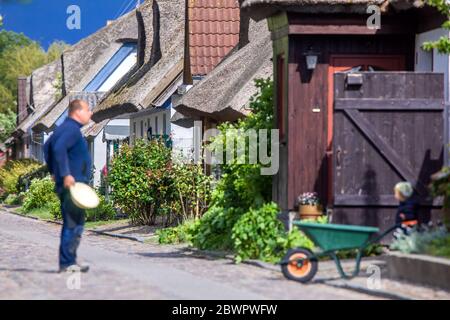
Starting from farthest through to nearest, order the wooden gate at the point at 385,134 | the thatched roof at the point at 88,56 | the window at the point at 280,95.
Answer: the thatched roof at the point at 88,56
the window at the point at 280,95
the wooden gate at the point at 385,134

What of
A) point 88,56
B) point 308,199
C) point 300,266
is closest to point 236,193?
point 308,199

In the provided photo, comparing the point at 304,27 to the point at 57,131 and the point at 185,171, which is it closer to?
the point at 57,131

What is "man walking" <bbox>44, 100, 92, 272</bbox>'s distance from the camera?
14.1m

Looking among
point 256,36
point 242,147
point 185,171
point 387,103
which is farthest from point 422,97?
point 256,36

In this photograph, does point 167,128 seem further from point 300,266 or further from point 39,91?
point 39,91

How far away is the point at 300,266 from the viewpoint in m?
13.6

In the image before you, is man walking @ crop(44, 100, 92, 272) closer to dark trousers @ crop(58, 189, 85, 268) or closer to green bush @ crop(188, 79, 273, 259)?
dark trousers @ crop(58, 189, 85, 268)

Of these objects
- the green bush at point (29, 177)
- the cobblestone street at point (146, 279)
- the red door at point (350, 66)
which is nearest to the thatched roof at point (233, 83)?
the cobblestone street at point (146, 279)

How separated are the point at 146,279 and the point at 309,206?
4045mm

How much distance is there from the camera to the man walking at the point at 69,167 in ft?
46.4

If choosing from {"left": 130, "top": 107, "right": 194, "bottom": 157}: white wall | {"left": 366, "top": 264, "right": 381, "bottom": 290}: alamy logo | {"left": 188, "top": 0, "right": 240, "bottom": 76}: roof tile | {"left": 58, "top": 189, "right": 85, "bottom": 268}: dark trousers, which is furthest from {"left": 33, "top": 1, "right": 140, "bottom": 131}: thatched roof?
{"left": 366, "top": 264, "right": 381, "bottom": 290}: alamy logo

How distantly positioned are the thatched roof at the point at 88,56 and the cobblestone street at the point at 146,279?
97.2ft

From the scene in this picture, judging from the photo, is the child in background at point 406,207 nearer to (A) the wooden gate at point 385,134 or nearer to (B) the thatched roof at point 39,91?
(A) the wooden gate at point 385,134

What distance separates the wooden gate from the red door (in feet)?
3.87
